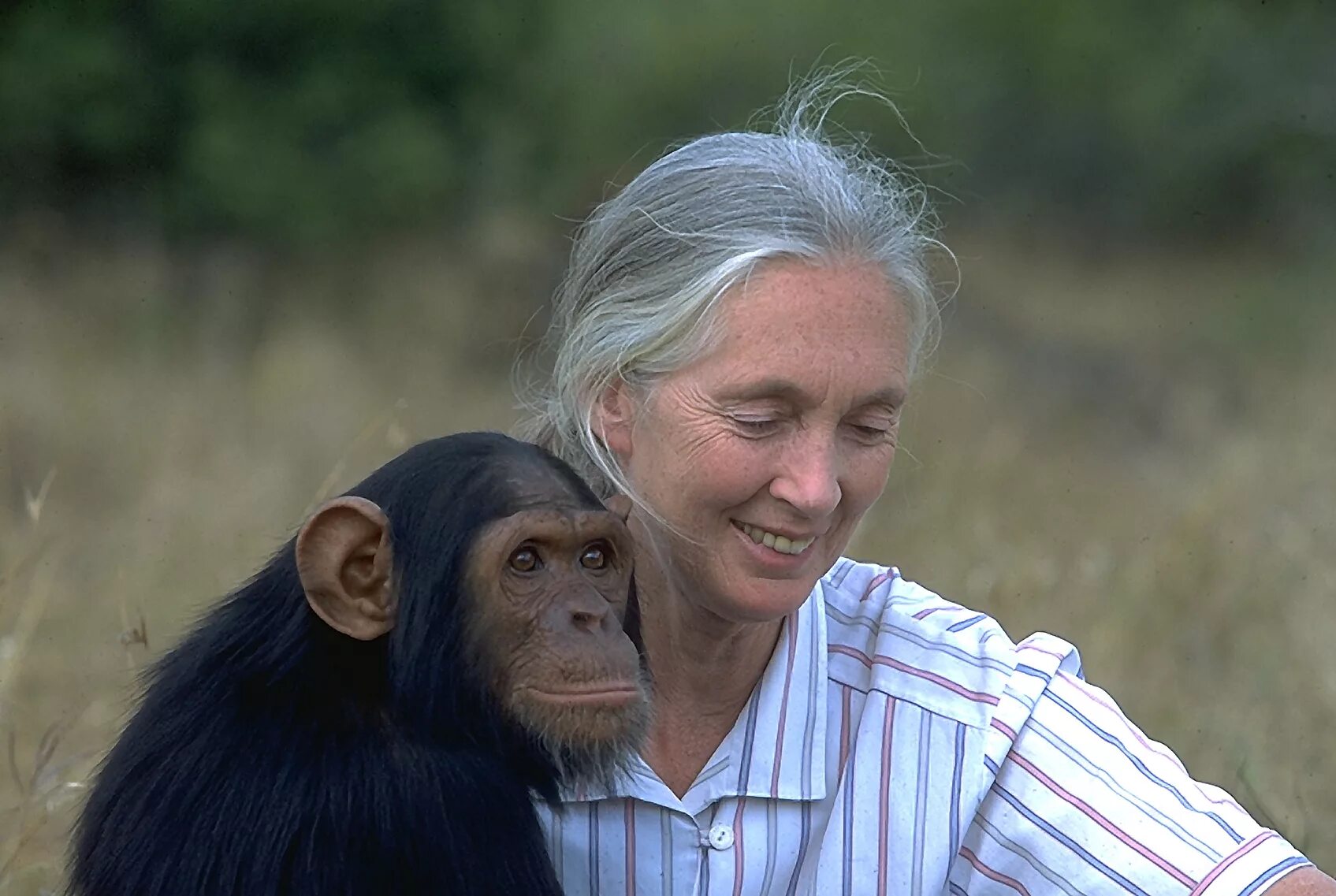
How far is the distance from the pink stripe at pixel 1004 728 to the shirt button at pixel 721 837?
17.2 inches

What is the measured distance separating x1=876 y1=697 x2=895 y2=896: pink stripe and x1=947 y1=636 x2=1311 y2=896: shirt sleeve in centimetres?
13

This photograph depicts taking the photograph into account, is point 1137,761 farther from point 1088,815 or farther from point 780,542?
point 780,542

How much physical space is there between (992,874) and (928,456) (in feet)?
14.4

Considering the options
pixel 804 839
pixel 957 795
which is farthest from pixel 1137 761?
pixel 804 839

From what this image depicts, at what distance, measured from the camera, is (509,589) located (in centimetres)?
266

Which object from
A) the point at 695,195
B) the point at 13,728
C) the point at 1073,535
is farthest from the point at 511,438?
the point at 1073,535

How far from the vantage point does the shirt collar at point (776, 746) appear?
2.86 meters

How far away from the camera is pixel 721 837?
9.41 feet

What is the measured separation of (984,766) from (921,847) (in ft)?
0.52

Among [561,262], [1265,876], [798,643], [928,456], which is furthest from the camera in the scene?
[561,262]

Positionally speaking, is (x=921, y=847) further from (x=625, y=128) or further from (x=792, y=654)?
(x=625, y=128)

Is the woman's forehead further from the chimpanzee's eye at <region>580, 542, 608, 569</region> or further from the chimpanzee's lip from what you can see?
the chimpanzee's lip

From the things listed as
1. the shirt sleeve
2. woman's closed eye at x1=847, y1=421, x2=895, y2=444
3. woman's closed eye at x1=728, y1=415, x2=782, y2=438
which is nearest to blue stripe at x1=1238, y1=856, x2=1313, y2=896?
the shirt sleeve

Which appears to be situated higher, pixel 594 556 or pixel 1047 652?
pixel 1047 652
